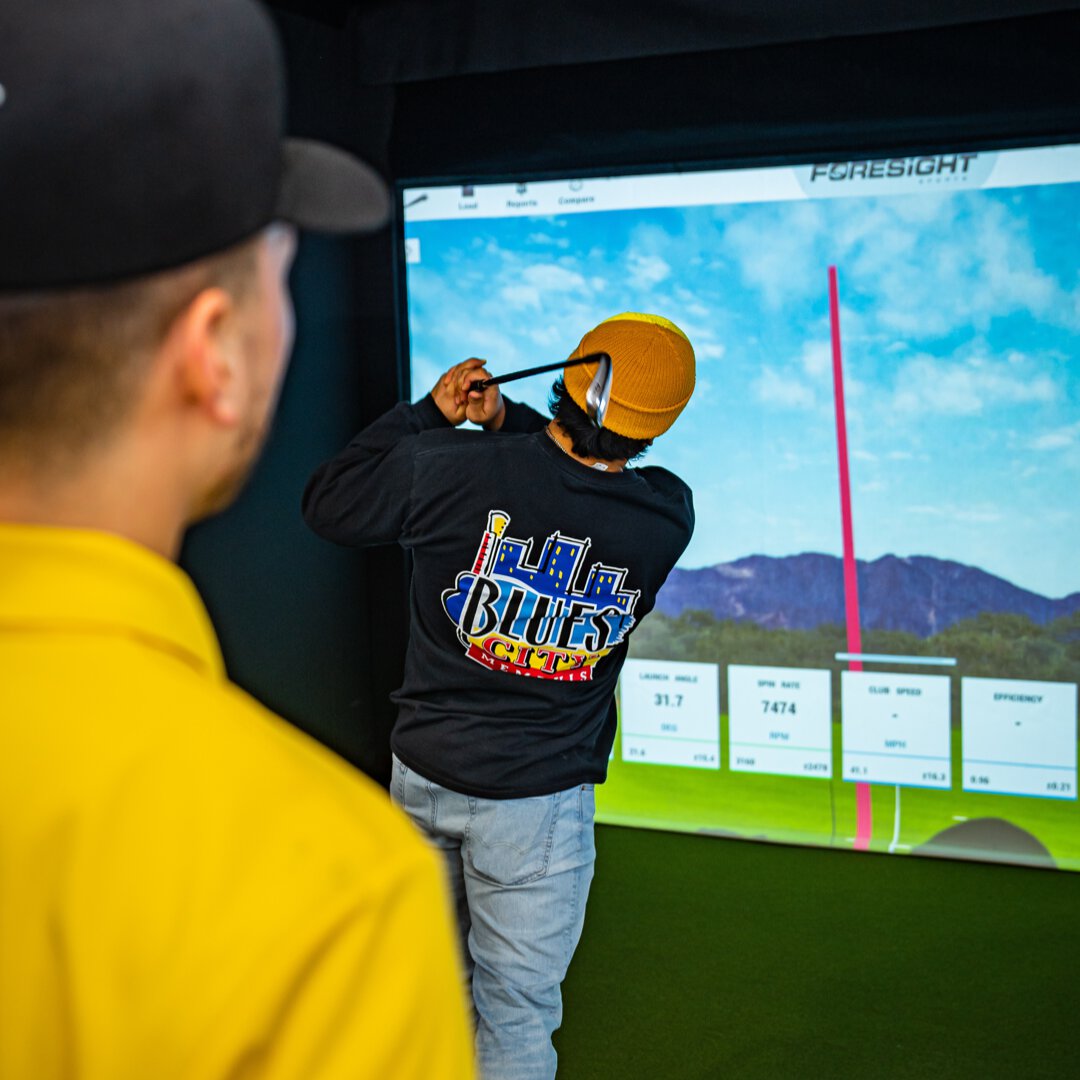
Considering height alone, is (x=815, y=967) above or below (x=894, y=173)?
below

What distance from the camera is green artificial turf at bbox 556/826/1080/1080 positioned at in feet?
6.77

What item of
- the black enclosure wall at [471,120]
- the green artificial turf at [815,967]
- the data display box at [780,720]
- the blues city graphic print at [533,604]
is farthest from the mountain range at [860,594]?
the blues city graphic print at [533,604]

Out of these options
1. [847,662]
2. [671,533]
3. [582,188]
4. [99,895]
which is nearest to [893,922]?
[847,662]

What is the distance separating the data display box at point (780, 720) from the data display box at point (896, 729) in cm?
6

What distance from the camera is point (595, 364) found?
1.55 metres

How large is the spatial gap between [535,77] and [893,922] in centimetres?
232

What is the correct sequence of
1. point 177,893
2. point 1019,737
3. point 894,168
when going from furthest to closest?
point 1019,737, point 894,168, point 177,893

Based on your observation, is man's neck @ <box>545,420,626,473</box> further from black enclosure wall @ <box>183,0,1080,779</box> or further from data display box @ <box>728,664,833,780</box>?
data display box @ <box>728,664,833,780</box>

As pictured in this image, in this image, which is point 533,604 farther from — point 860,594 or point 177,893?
point 860,594

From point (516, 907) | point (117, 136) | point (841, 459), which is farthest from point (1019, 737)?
point (117, 136)

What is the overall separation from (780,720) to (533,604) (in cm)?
159

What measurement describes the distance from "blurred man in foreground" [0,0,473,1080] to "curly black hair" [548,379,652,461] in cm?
108

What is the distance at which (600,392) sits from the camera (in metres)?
1.51

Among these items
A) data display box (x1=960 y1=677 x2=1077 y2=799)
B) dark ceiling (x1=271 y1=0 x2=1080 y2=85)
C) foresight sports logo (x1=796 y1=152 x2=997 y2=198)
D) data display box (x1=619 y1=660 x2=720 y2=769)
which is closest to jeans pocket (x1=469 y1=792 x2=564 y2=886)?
data display box (x1=619 y1=660 x2=720 y2=769)
